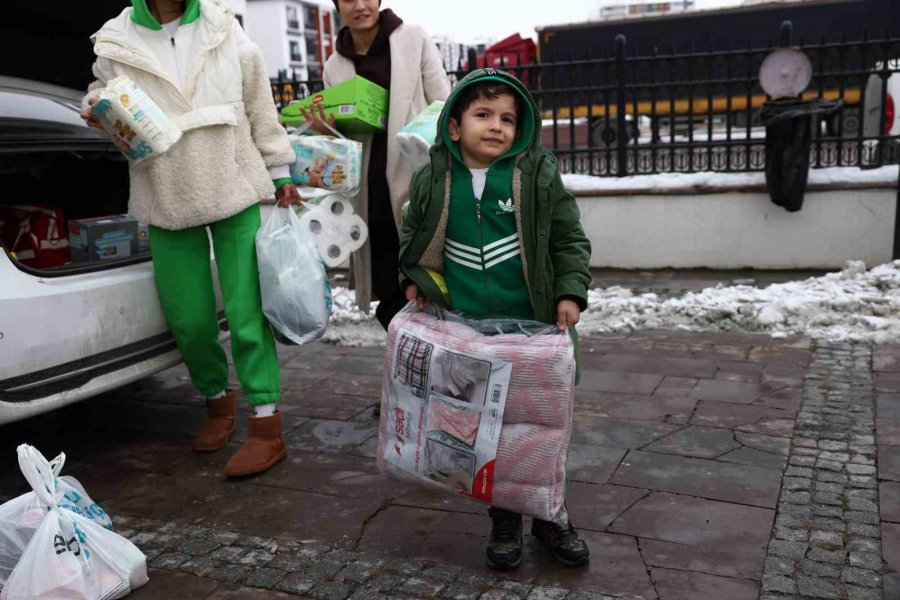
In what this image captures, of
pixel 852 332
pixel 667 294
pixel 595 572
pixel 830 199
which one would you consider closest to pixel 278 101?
pixel 667 294

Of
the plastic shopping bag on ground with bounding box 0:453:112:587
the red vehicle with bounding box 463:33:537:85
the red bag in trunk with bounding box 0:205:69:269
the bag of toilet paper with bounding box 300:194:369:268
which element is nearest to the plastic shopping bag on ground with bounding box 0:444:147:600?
the plastic shopping bag on ground with bounding box 0:453:112:587

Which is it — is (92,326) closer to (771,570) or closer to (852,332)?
(771,570)

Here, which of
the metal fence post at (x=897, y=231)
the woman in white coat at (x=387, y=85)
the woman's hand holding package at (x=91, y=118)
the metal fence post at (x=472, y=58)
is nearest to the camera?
the woman's hand holding package at (x=91, y=118)

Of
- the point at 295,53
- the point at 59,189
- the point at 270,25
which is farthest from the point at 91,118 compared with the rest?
the point at 295,53

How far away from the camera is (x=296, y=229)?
11.9 feet

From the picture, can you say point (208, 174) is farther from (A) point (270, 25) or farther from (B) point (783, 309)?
(A) point (270, 25)

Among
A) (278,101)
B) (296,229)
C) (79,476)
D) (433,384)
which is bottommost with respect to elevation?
(79,476)

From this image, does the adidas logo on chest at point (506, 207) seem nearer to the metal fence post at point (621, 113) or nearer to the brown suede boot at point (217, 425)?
the brown suede boot at point (217, 425)

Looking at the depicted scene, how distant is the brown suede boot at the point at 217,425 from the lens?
12.8 ft

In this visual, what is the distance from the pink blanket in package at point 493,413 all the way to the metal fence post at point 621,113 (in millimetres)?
5424

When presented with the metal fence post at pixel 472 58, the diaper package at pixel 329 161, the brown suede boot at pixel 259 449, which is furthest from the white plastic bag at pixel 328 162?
the metal fence post at pixel 472 58

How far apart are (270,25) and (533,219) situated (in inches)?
2911

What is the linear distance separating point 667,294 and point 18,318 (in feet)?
15.1

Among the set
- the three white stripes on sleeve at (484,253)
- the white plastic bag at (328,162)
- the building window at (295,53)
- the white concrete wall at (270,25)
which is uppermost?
the white concrete wall at (270,25)
